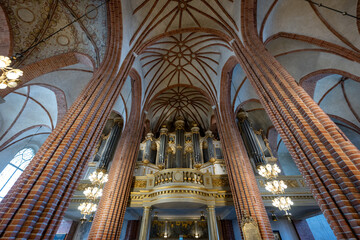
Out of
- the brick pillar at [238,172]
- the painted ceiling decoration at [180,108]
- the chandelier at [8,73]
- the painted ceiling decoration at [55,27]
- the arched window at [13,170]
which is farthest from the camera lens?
the painted ceiling decoration at [180,108]

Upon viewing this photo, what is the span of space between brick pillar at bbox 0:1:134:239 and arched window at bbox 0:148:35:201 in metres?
10.9

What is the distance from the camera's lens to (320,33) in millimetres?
7000

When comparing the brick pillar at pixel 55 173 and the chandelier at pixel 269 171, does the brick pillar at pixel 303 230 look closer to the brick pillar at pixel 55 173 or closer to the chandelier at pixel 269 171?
the chandelier at pixel 269 171

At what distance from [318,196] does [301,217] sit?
995 centimetres

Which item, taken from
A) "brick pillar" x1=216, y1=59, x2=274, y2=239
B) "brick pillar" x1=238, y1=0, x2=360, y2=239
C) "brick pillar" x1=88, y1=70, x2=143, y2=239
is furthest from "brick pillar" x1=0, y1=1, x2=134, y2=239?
"brick pillar" x1=216, y1=59, x2=274, y2=239

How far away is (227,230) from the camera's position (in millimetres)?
9688

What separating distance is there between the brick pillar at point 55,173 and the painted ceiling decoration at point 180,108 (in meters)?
9.87

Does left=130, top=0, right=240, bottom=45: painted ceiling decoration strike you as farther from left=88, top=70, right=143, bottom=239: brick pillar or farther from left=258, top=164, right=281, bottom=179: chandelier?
left=258, top=164, right=281, bottom=179: chandelier

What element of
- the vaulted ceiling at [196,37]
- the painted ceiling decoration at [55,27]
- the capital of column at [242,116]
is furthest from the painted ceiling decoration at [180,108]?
the painted ceiling decoration at [55,27]

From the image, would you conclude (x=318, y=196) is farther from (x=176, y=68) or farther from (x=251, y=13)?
(x=176, y=68)

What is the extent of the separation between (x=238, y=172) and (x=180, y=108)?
33.8 ft

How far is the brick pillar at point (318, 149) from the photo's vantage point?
8.17ft

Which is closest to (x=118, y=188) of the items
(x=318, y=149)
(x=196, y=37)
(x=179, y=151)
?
(x=179, y=151)

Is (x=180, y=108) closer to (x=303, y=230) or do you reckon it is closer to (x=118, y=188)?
(x=118, y=188)
